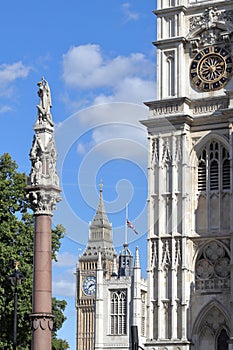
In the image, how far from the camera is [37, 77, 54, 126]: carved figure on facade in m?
33.4

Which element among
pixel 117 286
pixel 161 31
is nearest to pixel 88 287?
pixel 117 286

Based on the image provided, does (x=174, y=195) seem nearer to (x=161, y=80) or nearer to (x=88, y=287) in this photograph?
(x=161, y=80)

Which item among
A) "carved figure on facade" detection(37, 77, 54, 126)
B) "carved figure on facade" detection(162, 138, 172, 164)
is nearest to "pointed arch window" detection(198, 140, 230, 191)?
"carved figure on facade" detection(162, 138, 172, 164)

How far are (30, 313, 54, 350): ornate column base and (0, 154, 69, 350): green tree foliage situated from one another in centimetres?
1664

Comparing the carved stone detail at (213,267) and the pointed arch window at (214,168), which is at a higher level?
the pointed arch window at (214,168)

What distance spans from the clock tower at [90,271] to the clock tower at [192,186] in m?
97.7

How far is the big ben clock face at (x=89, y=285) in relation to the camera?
543ft

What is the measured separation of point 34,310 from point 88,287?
135 meters

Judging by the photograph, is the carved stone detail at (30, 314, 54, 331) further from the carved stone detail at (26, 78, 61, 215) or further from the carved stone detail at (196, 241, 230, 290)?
the carved stone detail at (196, 241, 230, 290)

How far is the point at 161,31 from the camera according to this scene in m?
63.6

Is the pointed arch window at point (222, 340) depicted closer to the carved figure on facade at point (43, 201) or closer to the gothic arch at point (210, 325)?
the gothic arch at point (210, 325)

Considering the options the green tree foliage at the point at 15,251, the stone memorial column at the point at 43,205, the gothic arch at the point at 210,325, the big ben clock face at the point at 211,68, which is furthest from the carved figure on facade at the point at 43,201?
the big ben clock face at the point at 211,68

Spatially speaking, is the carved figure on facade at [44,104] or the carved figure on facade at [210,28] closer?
the carved figure on facade at [44,104]

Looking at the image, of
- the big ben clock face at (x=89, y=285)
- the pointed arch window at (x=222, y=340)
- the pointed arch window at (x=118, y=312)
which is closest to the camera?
the pointed arch window at (x=222, y=340)
